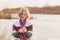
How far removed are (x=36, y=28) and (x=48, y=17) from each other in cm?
35

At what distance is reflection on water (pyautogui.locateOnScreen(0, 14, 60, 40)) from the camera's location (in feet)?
9.22

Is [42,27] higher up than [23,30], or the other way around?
[23,30]

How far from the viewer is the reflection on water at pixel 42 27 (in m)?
2.81

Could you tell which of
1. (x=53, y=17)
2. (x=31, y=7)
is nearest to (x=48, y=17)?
(x=53, y=17)

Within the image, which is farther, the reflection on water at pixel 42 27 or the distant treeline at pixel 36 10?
the distant treeline at pixel 36 10

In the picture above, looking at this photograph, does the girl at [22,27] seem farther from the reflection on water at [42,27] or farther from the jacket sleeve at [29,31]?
the reflection on water at [42,27]

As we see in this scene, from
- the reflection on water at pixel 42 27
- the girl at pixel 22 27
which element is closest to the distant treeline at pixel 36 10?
the reflection on water at pixel 42 27

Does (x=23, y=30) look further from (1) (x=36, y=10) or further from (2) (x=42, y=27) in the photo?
(1) (x=36, y=10)

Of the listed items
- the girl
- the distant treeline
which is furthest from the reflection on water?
the girl

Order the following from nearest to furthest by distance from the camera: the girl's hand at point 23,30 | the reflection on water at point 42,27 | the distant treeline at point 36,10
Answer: the girl's hand at point 23,30 < the reflection on water at point 42,27 < the distant treeline at point 36,10

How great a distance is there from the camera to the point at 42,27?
305 cm

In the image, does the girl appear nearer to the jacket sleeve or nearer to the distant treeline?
the jacket sleeve

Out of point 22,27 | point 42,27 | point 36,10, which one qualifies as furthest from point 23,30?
point 36,10

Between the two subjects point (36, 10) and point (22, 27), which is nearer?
point (22, 27)
